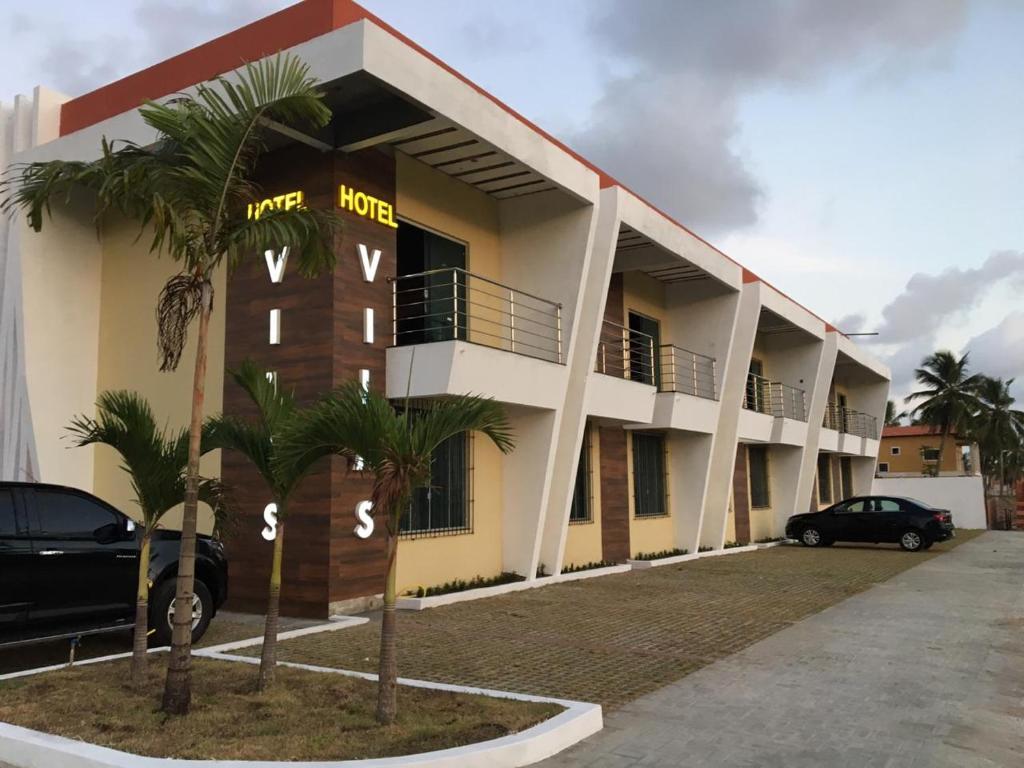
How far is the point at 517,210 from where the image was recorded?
14.9m

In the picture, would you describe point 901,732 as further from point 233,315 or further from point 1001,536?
point 1001,536

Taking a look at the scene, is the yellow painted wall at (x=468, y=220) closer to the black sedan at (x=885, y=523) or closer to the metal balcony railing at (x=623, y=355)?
the metal balcony railing at (x=623, y=355)

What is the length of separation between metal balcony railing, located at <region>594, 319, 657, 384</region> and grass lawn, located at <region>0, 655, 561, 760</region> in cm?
1093

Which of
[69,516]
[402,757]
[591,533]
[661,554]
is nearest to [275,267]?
[69,516]

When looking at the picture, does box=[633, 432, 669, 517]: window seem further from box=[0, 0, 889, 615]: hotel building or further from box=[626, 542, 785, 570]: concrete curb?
box=[626, 542, 785, 570]: concrete curb

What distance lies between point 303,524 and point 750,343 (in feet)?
43.0

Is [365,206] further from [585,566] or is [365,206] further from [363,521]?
[585,566]

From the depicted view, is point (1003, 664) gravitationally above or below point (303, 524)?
below

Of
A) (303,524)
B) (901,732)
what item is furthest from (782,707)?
(303,524)

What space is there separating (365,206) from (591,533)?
8217 mm

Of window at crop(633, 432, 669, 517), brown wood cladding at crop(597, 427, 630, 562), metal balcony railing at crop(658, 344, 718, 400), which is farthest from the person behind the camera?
metal balcony railing at crop(658, 344, 718, 400)

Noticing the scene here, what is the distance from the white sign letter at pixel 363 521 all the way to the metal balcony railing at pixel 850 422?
83.6 feet

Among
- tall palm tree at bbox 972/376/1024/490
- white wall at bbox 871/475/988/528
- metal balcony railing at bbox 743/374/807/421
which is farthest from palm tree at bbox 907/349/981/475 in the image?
metal balcony railing at bbox 743/374/807/421

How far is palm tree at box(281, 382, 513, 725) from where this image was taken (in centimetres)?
581
